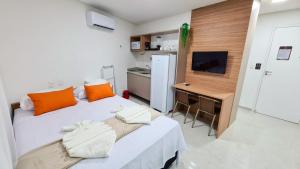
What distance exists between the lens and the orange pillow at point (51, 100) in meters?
1.83

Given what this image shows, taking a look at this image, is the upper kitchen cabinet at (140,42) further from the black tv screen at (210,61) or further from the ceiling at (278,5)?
the ceiling at (278,5)

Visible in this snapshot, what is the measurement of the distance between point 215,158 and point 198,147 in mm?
273

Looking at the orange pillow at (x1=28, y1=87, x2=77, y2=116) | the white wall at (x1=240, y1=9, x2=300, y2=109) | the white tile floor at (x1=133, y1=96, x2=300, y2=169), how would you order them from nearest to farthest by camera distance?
the white tile floor at (x1=133, y1=96, x2=300, y2=169) < the orange pillow at (x1=28, y1=87, x2=77, y2=116) < the white wall at (x1=240, y1=9, x2=300, y2=109)

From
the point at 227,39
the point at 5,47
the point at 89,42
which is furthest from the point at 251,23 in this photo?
the point at 5,47

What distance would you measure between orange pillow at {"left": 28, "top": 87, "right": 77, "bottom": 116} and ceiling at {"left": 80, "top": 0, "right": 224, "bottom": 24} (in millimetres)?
1995

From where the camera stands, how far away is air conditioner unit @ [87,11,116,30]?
270 cm

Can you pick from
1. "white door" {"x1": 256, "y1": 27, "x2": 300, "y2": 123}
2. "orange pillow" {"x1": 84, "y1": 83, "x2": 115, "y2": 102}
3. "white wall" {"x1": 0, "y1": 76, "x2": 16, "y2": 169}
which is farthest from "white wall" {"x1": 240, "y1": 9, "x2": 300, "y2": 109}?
"white wall" {"x1": 0, "y1": 76, "x2": 16, "y2": 169}

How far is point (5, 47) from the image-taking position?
193 cm

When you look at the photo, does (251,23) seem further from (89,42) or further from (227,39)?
(89,42)

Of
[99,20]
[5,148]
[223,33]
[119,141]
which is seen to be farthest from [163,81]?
[5,148]

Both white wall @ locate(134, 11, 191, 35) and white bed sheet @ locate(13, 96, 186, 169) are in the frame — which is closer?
white bed sheet @ locate(13, 96, 186, 169)

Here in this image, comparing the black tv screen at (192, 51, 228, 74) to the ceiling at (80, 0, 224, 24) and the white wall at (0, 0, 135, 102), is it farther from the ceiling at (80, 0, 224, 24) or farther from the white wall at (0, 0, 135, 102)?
the white wall at (0, 0, 135, 102)

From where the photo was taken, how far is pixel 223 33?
7.95 feet

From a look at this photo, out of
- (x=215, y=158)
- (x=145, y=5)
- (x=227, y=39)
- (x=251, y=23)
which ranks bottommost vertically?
(x=215, y=158)
